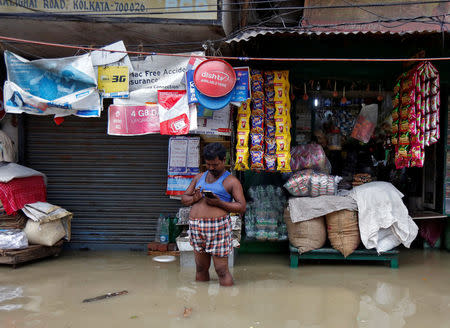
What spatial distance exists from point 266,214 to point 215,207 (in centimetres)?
178

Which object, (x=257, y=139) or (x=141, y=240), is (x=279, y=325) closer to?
(x=257, y=139)

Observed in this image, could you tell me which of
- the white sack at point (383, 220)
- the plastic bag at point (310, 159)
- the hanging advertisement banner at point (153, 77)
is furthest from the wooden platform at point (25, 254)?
the white sack at point (383, 220)

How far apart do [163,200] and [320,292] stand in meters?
3.02

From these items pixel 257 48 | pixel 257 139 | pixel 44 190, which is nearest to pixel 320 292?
pixel 257 139

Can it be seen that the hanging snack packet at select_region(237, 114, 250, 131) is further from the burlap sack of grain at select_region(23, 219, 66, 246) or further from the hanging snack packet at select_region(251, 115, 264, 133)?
the burlap sack of grain at select_region(23, 219, 66, 246)

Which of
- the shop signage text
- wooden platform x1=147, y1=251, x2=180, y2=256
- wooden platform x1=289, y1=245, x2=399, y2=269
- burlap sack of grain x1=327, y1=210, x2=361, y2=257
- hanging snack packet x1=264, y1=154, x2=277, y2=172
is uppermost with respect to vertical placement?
the shop signage text

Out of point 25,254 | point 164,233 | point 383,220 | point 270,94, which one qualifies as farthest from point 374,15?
point 25,254

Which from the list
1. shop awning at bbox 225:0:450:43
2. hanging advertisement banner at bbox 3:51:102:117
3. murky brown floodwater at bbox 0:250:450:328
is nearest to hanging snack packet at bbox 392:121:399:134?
shop awning at bbox 225:0:450:43

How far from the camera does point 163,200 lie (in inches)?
249

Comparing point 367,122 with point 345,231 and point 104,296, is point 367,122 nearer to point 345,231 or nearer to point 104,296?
point 345,231

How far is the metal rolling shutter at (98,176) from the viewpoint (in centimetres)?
635

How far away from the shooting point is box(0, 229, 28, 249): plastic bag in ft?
17.3

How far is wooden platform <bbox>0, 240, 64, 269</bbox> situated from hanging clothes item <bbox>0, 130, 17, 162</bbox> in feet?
4.59

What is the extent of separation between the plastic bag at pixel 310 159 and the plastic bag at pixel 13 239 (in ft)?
13.0
